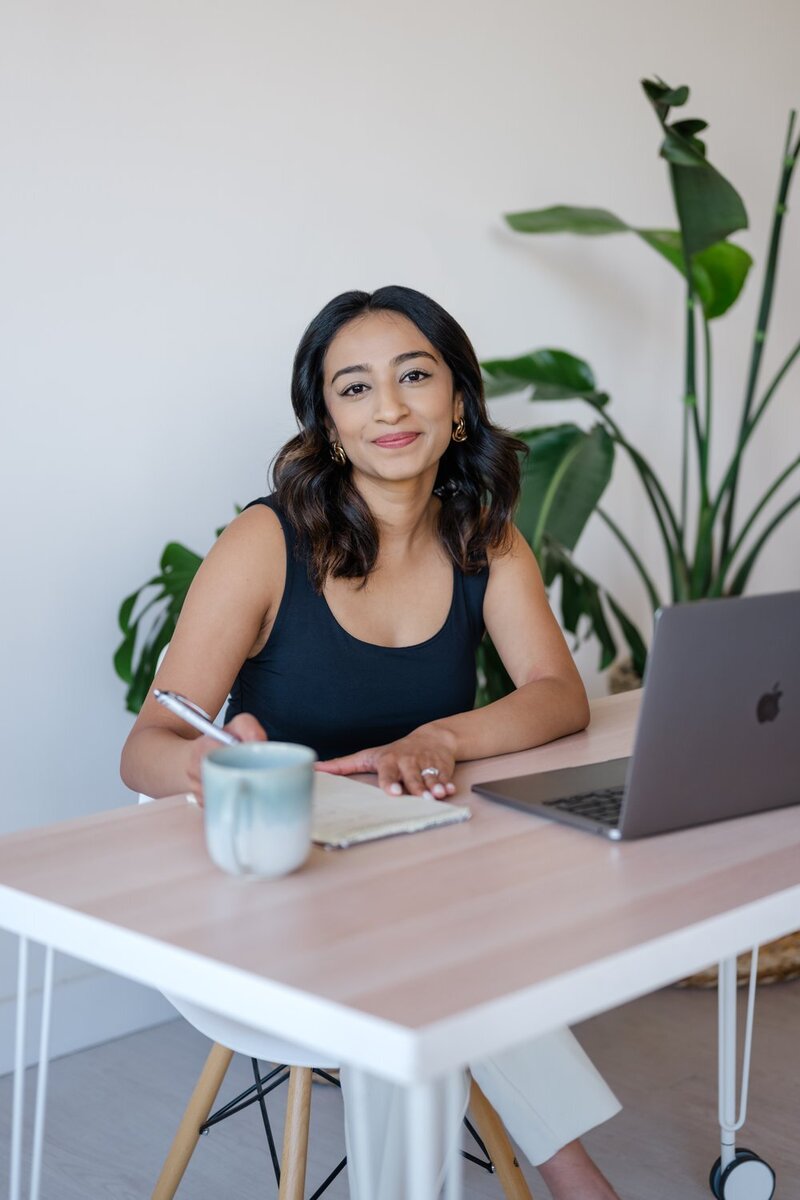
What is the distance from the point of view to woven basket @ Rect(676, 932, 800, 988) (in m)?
2.64

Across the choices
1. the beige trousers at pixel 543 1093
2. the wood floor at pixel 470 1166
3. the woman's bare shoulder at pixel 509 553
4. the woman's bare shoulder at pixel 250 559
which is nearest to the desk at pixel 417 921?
the beige trousers at pixel 543 1093

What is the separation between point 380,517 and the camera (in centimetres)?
195

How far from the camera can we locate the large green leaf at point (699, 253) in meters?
2.91

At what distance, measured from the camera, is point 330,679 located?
72.3 inches

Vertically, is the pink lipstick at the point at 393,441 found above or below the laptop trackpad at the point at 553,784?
above

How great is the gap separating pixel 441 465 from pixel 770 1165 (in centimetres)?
117

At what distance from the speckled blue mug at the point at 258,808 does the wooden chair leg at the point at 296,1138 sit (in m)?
0.50

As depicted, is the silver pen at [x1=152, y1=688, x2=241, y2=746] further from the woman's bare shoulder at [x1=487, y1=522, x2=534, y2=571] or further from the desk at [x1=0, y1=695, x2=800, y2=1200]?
the woman's bare shoulder at [x1=487, y1=522, x2=534, y2=571]

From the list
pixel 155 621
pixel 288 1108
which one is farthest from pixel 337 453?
pixel 288 1108

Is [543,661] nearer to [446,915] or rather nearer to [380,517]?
[380,517]

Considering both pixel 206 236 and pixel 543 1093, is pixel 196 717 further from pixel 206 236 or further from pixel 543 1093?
pixel 206 236

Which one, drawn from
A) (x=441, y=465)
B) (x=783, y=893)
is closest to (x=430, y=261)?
(x=441, y=465)

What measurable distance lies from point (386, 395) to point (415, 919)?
1.03m

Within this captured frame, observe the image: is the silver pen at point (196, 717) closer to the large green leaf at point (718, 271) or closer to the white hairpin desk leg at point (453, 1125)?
the white hairpin desk leg at point (453, 1125)
